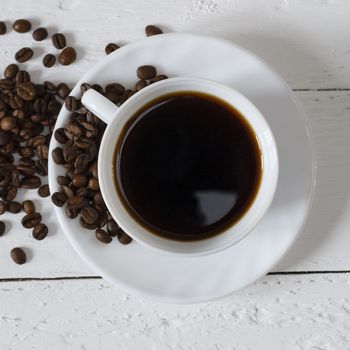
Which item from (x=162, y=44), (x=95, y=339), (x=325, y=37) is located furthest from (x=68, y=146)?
(x=325, y=37)

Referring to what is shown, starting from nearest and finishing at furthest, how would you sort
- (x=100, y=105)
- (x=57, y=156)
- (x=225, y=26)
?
1. (x=100, y=105)
2. (x=57, y=156)
3. (x=225, y=26)

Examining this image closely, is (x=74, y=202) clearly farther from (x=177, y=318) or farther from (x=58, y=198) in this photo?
(x=177, y=318)

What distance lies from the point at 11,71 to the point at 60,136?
0.19 meters

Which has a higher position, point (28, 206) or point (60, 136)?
point (60, 136)

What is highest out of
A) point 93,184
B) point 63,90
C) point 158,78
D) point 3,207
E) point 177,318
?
point 158,78

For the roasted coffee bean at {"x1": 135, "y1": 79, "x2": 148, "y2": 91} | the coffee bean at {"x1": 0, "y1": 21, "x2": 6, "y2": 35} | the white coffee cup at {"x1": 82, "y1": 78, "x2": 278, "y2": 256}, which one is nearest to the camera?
the white coffee cup at {"x1": 82, "y1": 78, "x2": 278, "y2": 256}

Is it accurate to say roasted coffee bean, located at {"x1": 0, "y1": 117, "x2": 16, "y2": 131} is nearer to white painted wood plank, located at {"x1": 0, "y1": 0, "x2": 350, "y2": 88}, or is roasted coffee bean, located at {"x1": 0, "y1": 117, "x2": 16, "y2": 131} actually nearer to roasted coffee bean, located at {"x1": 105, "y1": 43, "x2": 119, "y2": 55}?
white painted wood plank, located at {"x1": 0, "y1": 0, "x2": 350, "y2": 88}

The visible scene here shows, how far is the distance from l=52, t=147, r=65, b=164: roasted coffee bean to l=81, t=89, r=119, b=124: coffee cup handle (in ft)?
0.45

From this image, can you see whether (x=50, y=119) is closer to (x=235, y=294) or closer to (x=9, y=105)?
(x=9, y=105)

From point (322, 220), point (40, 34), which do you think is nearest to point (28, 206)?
point (40, 34)

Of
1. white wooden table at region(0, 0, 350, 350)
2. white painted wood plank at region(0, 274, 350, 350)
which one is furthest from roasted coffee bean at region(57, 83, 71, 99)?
white painted wood plank at region(0, 274, 350, 350)

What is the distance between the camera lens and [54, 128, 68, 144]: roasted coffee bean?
1173mm

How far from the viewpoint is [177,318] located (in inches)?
50.9

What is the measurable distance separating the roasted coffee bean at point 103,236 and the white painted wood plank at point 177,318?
154 mm
